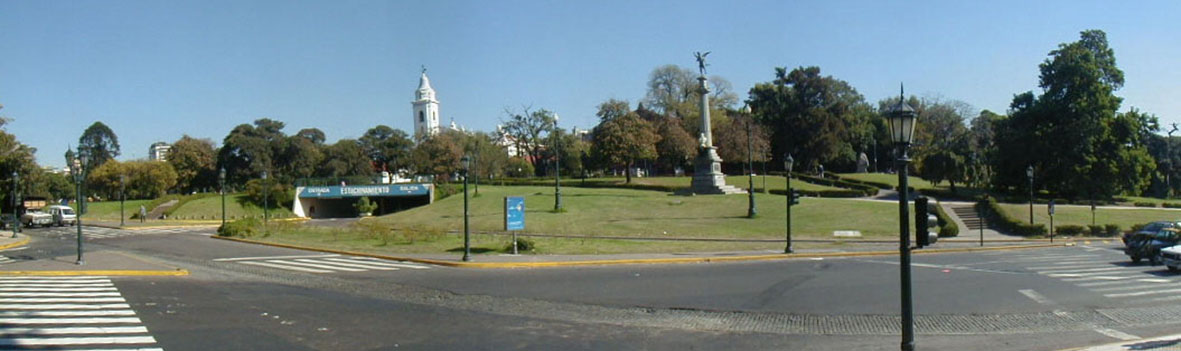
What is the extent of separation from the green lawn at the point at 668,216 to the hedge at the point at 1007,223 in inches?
234

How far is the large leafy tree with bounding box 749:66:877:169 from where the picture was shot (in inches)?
3654

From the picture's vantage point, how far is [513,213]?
27.8m

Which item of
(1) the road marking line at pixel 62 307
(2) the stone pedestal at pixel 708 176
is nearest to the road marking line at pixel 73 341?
(1) the road marking line at pixel 62 307

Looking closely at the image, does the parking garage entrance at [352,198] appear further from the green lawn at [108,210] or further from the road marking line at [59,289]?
the road marking line at [59,289]

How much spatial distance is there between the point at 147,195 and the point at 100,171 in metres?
6.05

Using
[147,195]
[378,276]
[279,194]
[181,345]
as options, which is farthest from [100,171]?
[181,345]

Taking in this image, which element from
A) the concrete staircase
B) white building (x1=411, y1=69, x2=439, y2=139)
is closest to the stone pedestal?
the concrete staircase

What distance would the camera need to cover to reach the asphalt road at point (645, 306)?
12.3m

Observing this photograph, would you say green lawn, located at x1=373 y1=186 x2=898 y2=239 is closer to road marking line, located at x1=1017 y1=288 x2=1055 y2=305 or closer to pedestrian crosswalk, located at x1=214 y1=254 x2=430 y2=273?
pedestrian crosswalk, located at x1=214 y1=254 x2=430 y2=273

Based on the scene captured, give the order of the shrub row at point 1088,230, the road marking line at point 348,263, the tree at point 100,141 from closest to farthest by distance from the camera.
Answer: the road marking line at point 348,263 < the shrub row at point 1088,230 < the tree at point 100,141

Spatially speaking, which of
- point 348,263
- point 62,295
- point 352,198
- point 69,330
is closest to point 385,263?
point 348,263

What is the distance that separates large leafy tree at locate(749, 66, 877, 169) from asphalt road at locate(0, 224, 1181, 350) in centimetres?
6925

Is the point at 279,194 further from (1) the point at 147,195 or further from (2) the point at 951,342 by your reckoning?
(2) the point at 951,342

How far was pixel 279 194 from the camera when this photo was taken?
241 feet
